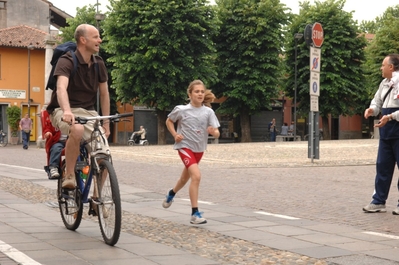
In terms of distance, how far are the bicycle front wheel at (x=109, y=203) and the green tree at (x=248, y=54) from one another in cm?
4103

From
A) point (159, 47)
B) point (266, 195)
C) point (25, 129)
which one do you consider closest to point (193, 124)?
point (266, 195)

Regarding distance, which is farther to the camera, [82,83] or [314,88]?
[314,88]

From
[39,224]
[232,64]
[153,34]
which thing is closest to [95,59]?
[39,224]

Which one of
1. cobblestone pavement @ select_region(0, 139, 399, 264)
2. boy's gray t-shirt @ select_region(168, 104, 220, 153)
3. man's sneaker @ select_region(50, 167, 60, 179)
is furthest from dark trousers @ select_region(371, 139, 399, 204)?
man's sneaker @ select_region(50, 167, 60, 179)

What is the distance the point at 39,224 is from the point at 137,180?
639 centimetres

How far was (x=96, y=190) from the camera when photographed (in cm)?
650

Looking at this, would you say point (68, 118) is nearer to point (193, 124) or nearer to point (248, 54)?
point (193, 124)

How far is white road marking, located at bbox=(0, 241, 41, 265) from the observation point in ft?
17.2

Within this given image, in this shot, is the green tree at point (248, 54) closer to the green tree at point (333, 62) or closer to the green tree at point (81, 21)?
the green tree at point (333, 62)

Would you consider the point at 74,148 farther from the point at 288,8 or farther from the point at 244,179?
the point at 288,8

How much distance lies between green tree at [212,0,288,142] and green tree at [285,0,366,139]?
2.93 m

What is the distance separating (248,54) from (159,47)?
26.7 ft

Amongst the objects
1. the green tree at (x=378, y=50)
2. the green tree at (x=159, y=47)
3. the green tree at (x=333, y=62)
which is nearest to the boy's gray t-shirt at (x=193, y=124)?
the green tree at (x=159, y=47)

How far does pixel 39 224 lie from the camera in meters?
7.45
